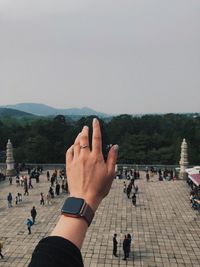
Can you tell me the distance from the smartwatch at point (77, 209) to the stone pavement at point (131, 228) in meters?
12.7

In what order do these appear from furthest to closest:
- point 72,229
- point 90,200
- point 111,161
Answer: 1. point 111,161
2. point 90,200
3. point 72,229

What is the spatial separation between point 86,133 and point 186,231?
17.3 meters

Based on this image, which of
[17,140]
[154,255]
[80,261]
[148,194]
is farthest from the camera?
[17,140]

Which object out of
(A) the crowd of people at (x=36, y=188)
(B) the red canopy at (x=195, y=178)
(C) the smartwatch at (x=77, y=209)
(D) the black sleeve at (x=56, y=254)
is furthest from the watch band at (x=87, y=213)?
(B) the red canopy at (x=195, y=178)

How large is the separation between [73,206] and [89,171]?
1.00ft

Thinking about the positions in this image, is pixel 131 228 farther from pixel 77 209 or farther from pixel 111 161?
pixel 77 209

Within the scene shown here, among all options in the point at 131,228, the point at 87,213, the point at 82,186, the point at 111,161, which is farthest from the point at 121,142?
the point at 87,213

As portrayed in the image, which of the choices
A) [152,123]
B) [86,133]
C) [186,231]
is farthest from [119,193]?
[152,123]

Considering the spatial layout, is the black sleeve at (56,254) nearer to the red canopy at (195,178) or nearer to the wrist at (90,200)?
the wrist at (90,200)

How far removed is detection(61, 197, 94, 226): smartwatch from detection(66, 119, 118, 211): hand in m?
0.07

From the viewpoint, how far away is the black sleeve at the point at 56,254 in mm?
2049

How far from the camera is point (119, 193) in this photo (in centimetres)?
2680

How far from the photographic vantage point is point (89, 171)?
2.70 metres

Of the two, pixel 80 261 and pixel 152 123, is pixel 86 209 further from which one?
pixel 152 123
